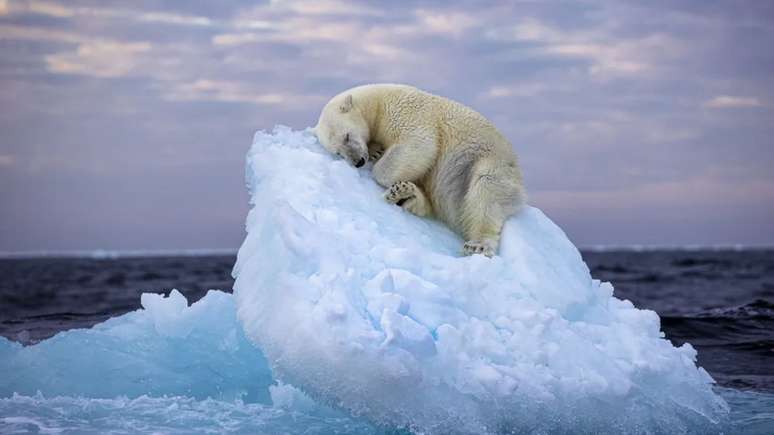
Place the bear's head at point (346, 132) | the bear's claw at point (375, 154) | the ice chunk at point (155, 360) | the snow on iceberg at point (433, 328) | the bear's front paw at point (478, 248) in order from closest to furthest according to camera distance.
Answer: the snow on iceberg at point (433, 328) < the bear's front paw at point (478, 248) < the ice chunk at point (155, 360) < the bear's head at point (346, 132) < the bear's claw at point (375, 154)

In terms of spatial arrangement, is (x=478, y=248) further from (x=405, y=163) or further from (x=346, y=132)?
(x=346, y=132)

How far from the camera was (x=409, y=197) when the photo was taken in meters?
7.09

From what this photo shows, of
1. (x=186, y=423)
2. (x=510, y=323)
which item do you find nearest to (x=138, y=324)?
(x=186, y=423)

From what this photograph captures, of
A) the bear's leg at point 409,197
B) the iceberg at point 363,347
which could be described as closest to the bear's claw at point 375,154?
the iceberg at point 363,347

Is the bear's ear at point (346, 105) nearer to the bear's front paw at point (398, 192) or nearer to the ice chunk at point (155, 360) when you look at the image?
the bear's front paw at point (398, 192)

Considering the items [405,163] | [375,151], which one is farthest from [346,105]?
[405,163]

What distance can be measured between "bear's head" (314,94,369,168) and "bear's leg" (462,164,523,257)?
1.04 meters

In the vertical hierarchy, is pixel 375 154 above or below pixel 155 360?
above

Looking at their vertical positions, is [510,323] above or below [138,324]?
above

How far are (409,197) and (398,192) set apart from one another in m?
0.14

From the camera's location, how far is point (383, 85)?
7750 millimetres

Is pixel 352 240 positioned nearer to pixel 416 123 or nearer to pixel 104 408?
pixel 416 123

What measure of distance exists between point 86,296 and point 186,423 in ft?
83.1

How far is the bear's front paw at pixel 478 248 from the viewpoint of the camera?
22.1ft
